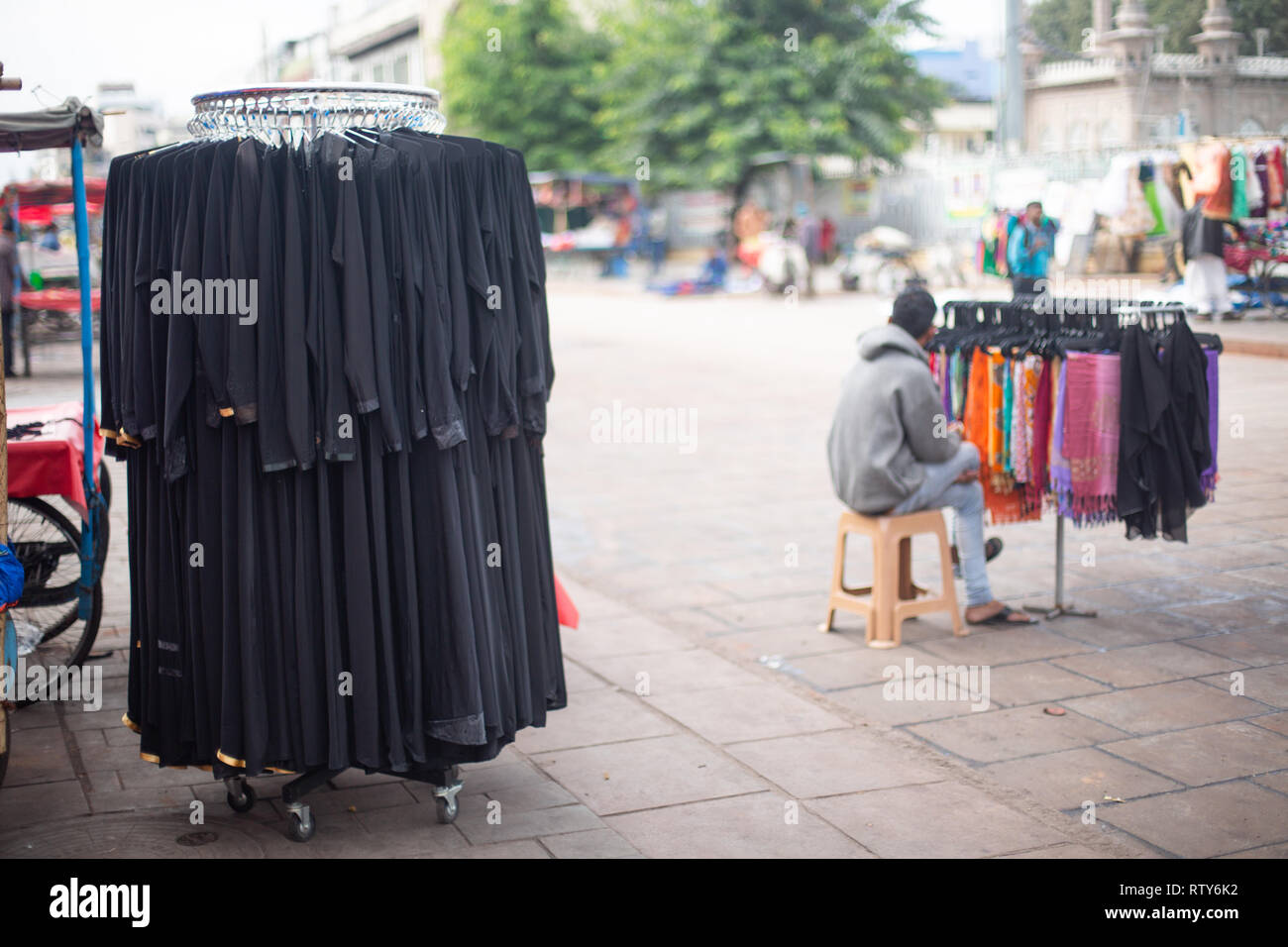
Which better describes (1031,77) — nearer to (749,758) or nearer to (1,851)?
(749,758)

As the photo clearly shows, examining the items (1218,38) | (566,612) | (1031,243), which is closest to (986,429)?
(566,612)

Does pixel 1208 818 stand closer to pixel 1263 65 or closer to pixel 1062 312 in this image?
pixel 1062 312

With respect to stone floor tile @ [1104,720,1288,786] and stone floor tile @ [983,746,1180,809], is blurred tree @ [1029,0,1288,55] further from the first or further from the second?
stone floor tile @ [983,746,1180,809]

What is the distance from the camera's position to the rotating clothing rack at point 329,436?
3.54 metres

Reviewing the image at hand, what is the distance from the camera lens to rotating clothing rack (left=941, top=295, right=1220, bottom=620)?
5.69 metres

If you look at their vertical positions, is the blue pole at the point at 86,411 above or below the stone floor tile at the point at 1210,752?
above

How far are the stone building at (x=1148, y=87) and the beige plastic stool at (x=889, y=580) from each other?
5.46 m

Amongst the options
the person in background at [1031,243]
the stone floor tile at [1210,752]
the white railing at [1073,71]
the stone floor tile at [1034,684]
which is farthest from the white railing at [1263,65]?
the stone floor tile at [1210,752]

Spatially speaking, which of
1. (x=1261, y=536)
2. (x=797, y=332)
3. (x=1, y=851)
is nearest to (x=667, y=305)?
(x=797, y=332)

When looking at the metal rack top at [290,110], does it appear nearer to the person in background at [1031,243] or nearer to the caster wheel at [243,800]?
the caster wheel at [243,800]

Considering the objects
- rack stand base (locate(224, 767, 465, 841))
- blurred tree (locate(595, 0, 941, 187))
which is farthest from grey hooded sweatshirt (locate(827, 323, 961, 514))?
blurred tree (locate(595, 0, 941, 187))

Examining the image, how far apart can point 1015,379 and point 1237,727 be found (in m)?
1.85

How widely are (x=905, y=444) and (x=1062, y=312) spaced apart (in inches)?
38.4

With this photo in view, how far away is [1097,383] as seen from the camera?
5.60 m
